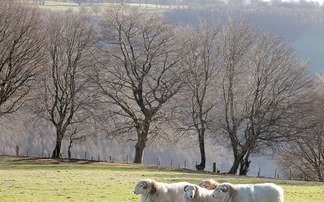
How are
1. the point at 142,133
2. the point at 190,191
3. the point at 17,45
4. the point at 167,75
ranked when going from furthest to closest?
the point at 167,75, the point at 142,133, the point at 17,45, the point at 190,191

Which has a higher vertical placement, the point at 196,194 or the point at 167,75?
the point at 167,75

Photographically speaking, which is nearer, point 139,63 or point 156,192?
point 156,192

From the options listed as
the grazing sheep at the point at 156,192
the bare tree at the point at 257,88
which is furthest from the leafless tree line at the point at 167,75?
the grazing sheep at the point at 156,192

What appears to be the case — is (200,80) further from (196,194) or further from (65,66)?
(196,194)

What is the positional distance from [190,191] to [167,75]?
29800 millimetres

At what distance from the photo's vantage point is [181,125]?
42.8 m

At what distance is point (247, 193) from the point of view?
543 inches

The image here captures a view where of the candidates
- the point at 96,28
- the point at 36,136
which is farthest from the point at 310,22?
the point at 96,28

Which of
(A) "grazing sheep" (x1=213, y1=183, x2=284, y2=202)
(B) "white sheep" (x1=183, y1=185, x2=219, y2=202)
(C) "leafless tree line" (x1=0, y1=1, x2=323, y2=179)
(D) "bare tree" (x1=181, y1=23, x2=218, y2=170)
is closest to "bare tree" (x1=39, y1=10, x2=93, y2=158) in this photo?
(C) "leafless tree line" (x1=0, y1=1, x2=323, y2=179)

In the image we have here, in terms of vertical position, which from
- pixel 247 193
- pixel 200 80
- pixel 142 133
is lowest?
pixel 247 193

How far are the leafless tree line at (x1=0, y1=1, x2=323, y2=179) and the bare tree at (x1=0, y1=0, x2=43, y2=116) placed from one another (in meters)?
0.10

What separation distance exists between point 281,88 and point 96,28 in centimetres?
2004

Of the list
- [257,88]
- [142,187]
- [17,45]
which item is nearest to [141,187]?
[142,187]

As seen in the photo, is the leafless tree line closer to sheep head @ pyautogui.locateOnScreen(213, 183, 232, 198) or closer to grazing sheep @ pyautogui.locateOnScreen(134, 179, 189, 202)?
grazing sheep @ pyautogui.locateOnScreen(134, 179, 189, 202)
